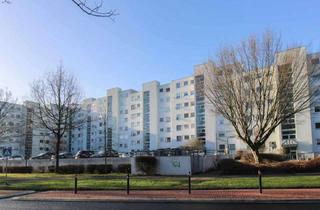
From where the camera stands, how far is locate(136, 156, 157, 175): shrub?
33844 mm

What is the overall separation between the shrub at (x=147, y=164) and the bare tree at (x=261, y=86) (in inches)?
306

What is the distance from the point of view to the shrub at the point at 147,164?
111ft

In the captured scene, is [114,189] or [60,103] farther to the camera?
[60,103]

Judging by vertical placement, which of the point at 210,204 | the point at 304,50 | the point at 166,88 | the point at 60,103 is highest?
the point at 166,88

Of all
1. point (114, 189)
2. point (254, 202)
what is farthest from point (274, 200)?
point (114, 189)

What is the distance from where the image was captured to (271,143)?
7700cm

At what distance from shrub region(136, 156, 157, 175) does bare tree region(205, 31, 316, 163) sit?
7.77 meters

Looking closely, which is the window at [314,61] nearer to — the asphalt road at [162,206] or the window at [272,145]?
the asphalt road at [162,206]

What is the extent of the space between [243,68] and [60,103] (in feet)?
65.5

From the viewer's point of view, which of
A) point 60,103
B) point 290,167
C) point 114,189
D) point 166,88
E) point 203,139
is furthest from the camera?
point 166,88

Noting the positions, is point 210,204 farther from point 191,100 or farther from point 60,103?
point 191,100

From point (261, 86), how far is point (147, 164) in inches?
484

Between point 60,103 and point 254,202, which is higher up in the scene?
point 60,103

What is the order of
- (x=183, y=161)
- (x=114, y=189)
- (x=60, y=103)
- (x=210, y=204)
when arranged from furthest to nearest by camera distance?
(x=60, y=103) < (x=183, y=161) < (x=114, y=189) < (x=210, y=204)
